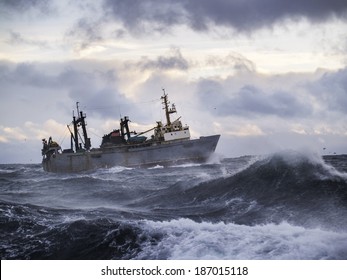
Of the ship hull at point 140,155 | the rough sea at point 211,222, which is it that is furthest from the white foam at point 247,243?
the ship hull at point 140,155

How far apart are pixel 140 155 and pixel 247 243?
1825 inches

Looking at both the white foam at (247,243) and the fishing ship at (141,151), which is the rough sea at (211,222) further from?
the fishing ship at (141,151)

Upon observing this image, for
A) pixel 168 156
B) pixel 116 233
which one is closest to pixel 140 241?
pixel 116 233

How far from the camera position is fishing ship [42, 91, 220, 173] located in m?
55.6

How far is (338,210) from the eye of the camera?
13.2 m

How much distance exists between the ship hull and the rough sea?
34.1 meters

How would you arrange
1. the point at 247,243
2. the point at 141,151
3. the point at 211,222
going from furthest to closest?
the point at 141,151
the point at 211,222
the point at 247,243

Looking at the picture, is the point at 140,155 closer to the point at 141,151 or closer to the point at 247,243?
the point at 141,151

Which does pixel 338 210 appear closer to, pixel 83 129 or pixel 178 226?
pixel 178 226

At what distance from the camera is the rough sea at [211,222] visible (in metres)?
9.94

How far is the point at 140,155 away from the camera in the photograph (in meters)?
55.9

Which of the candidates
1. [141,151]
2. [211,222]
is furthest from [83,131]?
[211,222]

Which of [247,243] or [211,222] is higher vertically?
[211,222]

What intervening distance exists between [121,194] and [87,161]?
34686 mm
